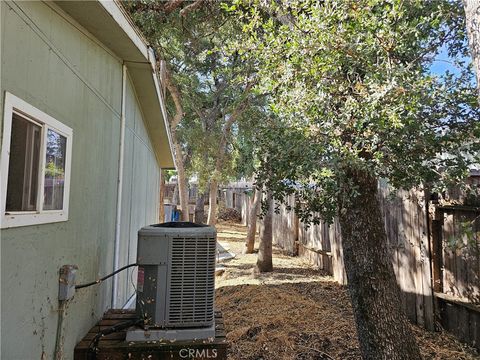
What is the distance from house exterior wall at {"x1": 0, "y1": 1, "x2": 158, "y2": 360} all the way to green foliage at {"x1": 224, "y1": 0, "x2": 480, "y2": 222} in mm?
1652

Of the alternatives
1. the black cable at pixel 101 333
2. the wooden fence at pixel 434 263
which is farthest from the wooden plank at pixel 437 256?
the black cable at pixel 101 333

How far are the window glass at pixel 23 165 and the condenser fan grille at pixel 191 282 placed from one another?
1.13 m

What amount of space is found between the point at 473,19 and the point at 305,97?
1.34m

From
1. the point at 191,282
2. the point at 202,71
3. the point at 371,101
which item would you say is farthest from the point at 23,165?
the point at 202,71

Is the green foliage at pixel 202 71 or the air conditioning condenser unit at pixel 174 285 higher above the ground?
the green foliage at pixel 202 71

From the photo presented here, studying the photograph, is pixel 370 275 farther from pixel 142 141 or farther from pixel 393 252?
pixel 142 141

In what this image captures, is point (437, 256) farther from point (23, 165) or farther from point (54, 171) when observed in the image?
point (23, 165)

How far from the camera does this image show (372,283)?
3.45m

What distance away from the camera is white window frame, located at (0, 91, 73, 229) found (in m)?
1.68

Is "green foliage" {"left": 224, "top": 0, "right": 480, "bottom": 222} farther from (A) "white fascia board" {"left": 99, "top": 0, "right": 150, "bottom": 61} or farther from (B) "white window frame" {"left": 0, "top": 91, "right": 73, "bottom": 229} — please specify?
(B) "white window frame" {"left": 0, "top": 91, "right": 73, "bottom": 229}

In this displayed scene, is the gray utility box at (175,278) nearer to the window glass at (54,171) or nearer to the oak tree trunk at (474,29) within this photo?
the window glass at (54,171)

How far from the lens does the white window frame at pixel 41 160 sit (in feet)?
5.52

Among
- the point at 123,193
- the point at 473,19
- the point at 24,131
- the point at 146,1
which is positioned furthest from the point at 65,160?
the point at 146,1

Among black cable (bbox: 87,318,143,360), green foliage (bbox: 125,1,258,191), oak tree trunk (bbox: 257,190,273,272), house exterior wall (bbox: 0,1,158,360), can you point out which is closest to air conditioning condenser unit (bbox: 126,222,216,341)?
black cable (bbox: 87,318,143,360)
